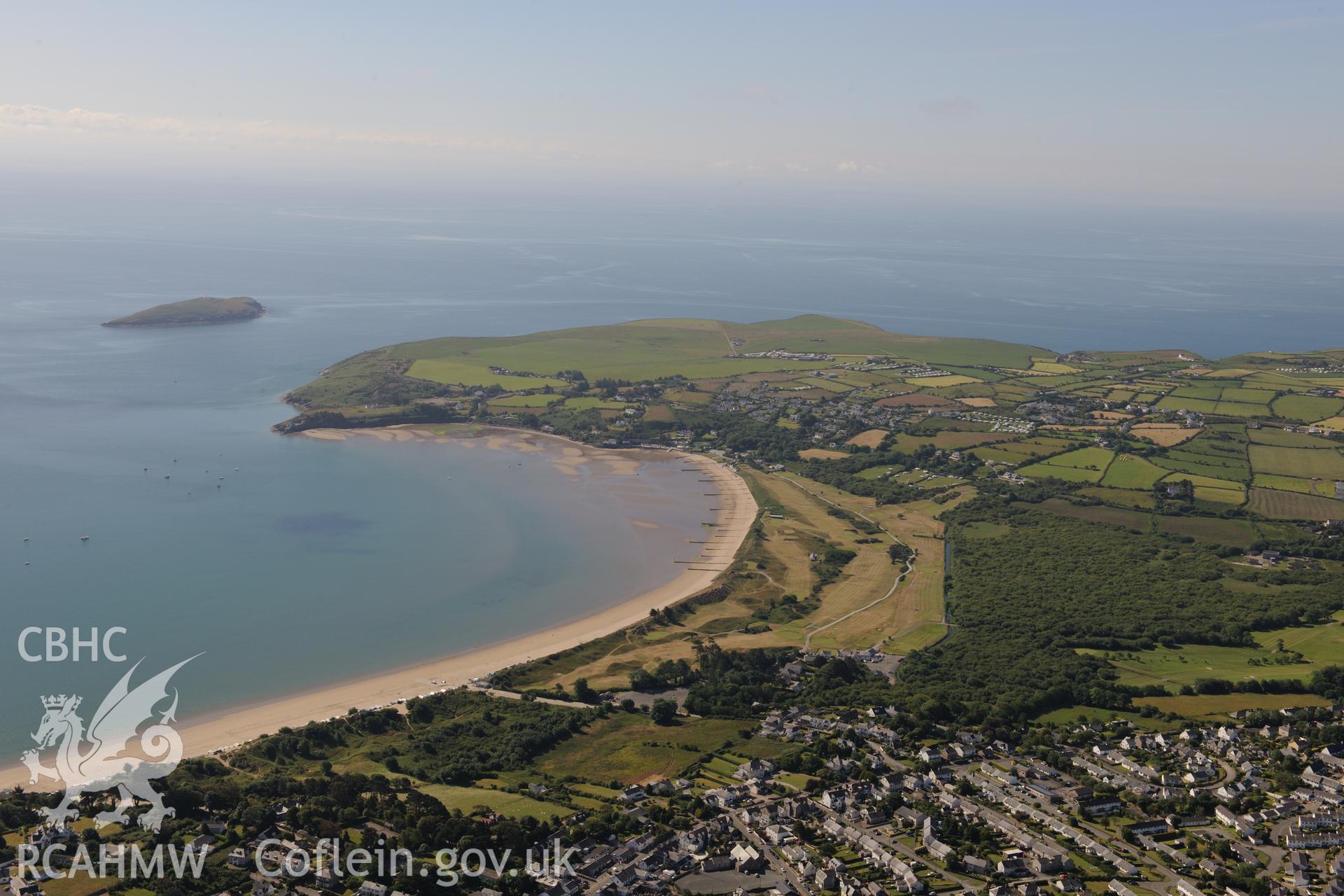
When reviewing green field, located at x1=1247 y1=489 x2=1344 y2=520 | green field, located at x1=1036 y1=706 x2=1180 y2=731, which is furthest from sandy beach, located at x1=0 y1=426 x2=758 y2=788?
green field, located at x1=1247 y1=489 x2=1344 y2=520

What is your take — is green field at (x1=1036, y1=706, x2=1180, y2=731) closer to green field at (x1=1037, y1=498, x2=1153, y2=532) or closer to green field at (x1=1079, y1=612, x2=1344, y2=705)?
green field at (x1=1079, y1=612, x2=1344, y2=705)

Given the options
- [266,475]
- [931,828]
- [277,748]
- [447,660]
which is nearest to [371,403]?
[266,475]

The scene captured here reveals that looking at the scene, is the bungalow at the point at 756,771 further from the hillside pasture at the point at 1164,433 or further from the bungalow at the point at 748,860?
the hillside pasture at the point at 1164,433

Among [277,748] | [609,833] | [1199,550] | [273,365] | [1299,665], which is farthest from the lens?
[273,365]

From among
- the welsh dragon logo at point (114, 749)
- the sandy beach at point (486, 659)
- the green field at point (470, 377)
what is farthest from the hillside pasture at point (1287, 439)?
the welsh dragon logo at point (114, 749)

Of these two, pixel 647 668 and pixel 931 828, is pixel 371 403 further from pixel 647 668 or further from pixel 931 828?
pixel 931 828
